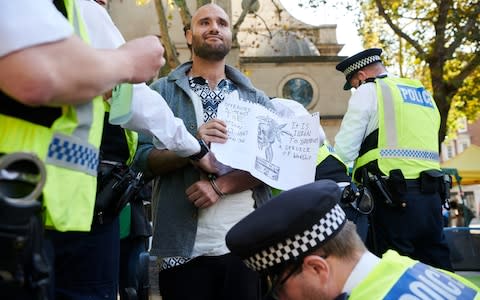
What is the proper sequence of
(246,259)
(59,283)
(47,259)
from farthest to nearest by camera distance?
(246,259) → (59,283) → (47,259)

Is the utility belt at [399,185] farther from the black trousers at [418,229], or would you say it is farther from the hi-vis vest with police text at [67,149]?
the hi-vis vest with police text at [67,149]

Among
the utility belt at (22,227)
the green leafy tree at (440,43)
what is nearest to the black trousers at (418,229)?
the utility belt at (22,227)

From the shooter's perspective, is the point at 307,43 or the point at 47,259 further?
the point at 307,43

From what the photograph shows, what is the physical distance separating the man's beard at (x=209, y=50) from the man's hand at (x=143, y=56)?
5.17 feet

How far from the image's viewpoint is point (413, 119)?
505 centimetres

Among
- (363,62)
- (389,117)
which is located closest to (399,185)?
(389,117)

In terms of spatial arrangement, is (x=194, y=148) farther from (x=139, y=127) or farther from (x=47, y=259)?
(x=47, y=259)

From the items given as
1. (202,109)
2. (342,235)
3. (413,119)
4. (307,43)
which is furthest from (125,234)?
(307,43)

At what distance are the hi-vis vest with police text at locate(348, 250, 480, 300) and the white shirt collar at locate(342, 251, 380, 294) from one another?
3 centimetres

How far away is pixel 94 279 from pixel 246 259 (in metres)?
0.55

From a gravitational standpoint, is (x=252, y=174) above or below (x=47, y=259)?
below

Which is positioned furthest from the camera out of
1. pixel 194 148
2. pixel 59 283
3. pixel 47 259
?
pixel 194 148

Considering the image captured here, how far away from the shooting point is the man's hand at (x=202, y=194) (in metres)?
3.31

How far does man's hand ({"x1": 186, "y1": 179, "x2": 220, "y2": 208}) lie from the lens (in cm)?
331
